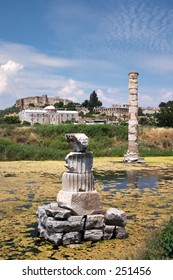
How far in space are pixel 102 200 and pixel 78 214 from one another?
12.7 feet

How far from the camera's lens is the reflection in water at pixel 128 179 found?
15198 mm

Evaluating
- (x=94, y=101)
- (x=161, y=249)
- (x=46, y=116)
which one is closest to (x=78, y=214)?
(x=161, y=249)

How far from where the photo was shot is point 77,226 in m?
7.99

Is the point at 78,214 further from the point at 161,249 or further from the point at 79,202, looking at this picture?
the point at 161,249

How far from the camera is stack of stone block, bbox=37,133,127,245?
792cm

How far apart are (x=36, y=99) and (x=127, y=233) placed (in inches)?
4972

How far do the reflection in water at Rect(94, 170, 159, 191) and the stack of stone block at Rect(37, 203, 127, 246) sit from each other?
19.5 ft

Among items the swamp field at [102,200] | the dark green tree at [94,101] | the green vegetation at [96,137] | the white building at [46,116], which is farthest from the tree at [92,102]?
the swamp field at [102,200]

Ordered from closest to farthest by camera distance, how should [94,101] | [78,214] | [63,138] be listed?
1. [78,214]
2. [63,138]
3. [94,101]

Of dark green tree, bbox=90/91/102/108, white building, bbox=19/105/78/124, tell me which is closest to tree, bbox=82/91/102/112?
dark green tree, bbox=90/91/102/108

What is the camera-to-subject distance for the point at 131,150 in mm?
25266

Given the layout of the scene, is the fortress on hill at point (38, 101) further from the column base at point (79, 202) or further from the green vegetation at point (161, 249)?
the green vegetation at point (161, 249)

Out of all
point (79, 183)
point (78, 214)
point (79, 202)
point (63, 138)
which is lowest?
point (78, 214)

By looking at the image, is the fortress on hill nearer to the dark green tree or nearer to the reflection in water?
the dark green tree
